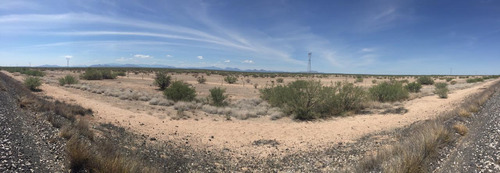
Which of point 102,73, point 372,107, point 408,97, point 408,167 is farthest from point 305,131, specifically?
point 102,73

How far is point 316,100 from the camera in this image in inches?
567

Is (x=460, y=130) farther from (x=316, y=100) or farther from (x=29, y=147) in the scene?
(x=29, y=147)

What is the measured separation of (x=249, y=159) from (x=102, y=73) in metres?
45.9

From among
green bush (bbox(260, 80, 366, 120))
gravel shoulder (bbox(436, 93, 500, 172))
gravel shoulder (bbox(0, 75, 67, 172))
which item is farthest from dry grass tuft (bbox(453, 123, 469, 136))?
gravel shoulder (bbox(0, 75, 67, 172))

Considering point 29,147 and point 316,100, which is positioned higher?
point 316,100

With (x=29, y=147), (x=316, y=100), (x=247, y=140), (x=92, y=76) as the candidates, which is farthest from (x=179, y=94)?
(x=92, y=76)

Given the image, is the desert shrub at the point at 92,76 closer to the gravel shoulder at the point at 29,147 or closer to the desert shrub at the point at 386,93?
the gravel shoulder at the point at 29,147

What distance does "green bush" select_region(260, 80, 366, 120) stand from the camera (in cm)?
1402

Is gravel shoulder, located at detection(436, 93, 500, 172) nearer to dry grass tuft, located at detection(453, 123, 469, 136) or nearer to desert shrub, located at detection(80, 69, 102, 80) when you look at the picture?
dry grass tuft, located at detection(453, 123, 469, 136)

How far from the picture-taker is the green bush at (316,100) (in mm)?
14023

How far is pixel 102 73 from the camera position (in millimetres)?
44156

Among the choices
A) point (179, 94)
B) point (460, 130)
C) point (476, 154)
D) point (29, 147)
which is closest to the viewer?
point (29, 147)

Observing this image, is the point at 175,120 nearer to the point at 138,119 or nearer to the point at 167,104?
the point at 138,119

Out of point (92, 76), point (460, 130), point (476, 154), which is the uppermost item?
point (92, 76)
